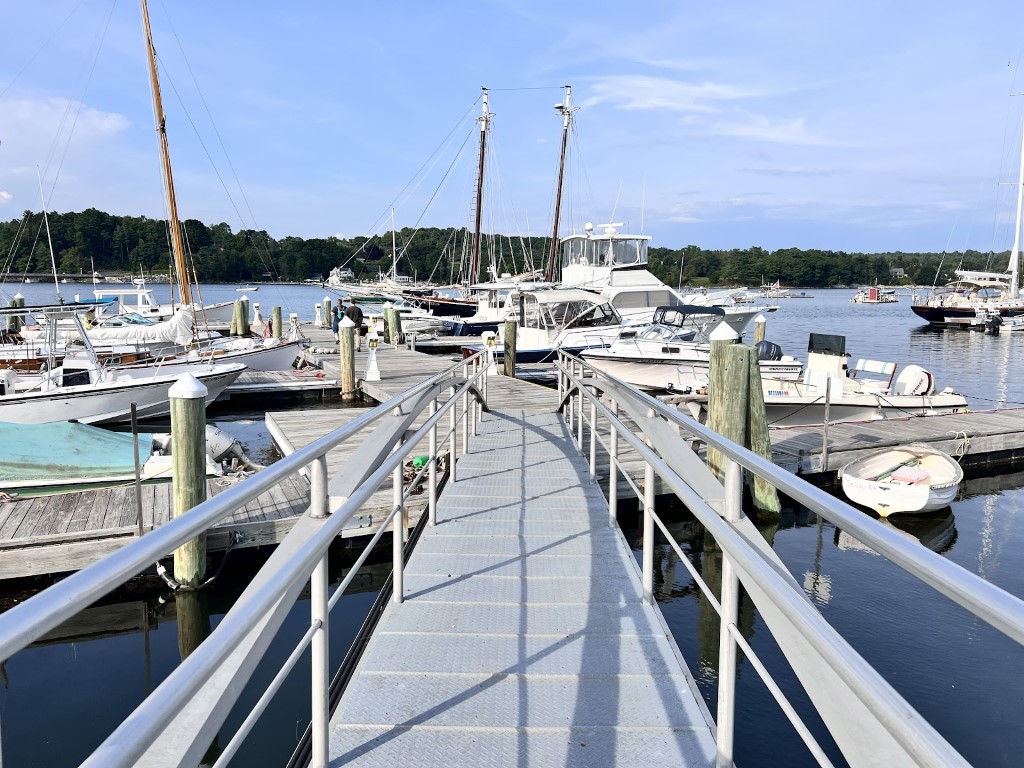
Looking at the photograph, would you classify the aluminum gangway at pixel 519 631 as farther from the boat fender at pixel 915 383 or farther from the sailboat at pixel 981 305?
the sailboat at pixel 981 305

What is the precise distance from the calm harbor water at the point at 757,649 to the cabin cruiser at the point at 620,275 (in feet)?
50.1

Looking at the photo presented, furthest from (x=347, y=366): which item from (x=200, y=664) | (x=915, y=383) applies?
(x=200, y=664)

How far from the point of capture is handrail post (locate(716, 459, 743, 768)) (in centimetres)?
240

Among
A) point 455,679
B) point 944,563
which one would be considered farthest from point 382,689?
point 944,563

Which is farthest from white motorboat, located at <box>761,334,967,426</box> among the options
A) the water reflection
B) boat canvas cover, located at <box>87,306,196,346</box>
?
boat canvas cover, located at <box>87,306,196,346</box>

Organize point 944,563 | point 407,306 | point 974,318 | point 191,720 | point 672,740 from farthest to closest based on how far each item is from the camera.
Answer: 1. point 974,318
2. point 407,306
3. point 672,740
4. point 191,720
5. point 944,563

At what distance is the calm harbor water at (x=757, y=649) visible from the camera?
5.86m

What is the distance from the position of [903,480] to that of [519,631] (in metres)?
9.60

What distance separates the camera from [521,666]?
3.31m

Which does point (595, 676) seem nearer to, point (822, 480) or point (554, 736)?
point (554, 736)

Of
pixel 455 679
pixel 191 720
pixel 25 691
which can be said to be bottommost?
pixel 25 691

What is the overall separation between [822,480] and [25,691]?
35.1 ft

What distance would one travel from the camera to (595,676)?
3.21 m

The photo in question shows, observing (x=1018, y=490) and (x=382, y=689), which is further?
(x=1018, y=490)
